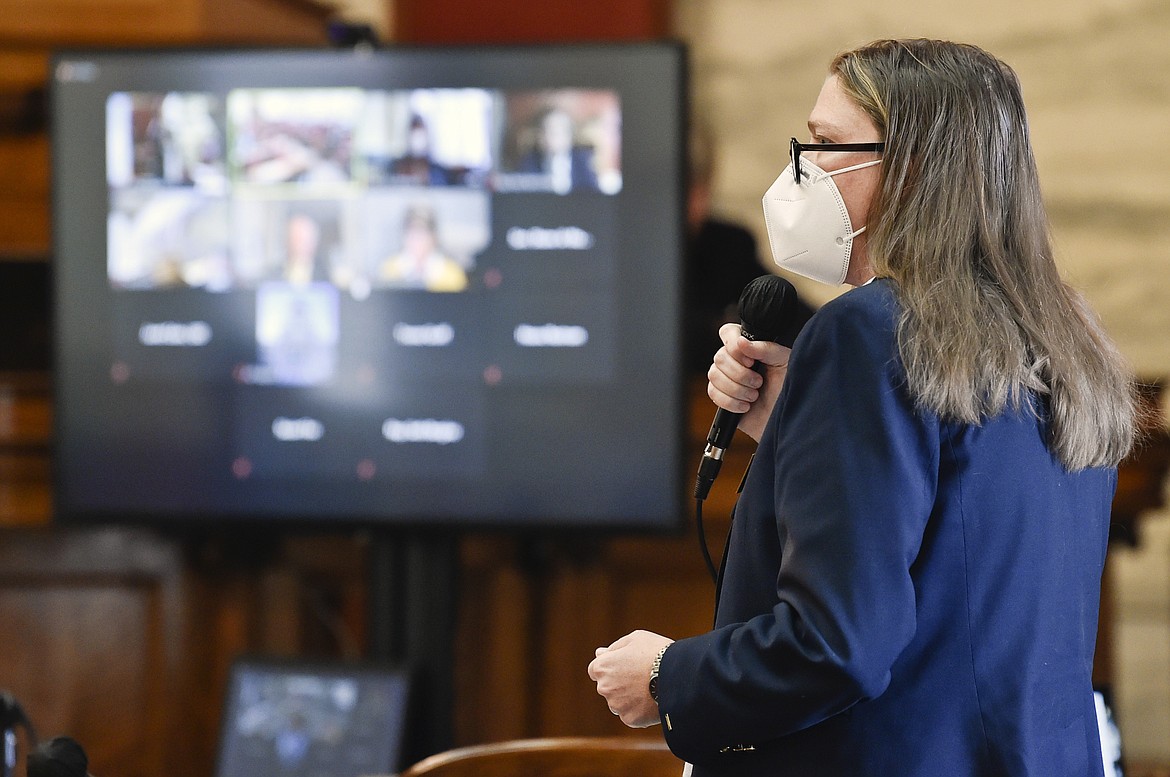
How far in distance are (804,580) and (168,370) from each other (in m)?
2.52

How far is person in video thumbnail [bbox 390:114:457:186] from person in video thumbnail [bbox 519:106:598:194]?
7.8 inches

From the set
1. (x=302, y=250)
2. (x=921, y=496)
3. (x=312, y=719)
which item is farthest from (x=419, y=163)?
(x=921, y=496)

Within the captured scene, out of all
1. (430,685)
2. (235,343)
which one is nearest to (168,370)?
(235,343)

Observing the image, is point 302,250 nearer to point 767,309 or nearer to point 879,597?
point 767,309

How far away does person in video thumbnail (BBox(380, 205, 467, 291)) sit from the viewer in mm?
3258

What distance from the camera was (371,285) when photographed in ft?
10.8

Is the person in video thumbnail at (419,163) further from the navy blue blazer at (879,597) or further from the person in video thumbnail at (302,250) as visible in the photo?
the navy blue blazer at (879,597)

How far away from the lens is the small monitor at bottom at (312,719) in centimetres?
318

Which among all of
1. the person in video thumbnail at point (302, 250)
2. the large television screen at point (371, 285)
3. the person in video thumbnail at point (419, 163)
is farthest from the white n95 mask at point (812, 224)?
the person in video thumbnail at point (302, 250)

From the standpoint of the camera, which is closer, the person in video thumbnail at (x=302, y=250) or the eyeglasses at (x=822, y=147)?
the eyeglasses at (x=822, y=147)

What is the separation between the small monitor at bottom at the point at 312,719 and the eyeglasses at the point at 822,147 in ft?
6.76

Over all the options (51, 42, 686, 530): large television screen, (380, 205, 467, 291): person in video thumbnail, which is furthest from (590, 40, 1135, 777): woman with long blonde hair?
(380, 205, 467, 291): person in video thumbnail

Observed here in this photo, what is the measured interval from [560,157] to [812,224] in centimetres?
183

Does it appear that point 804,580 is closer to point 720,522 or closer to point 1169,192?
point 720,522
